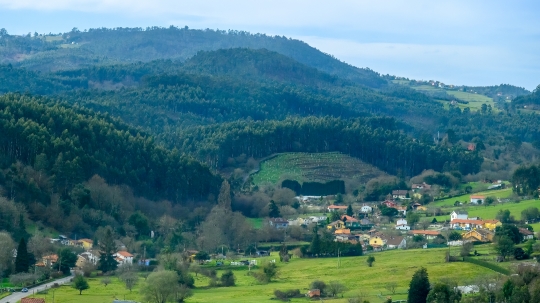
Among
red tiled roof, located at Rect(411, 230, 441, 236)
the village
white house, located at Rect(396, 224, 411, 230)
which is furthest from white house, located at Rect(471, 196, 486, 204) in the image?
red tiled roof, located at Rect(411, 230, 441, 236)

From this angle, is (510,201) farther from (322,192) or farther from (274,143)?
(274,143)

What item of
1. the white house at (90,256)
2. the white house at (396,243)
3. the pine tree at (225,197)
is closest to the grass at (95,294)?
the white house at (90,256)

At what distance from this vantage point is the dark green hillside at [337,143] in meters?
103

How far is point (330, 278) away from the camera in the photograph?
5219 cm

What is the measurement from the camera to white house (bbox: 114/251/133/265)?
5670 cm

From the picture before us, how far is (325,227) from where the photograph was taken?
7344cm

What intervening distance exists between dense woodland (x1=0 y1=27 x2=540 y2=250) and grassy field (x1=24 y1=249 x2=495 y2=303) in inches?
391

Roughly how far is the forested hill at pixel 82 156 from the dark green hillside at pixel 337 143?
51.0 ft

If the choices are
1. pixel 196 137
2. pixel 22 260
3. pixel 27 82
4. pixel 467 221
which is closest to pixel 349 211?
pixel 467 221

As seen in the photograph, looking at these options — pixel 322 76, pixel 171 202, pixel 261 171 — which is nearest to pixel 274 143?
pixel 261 171

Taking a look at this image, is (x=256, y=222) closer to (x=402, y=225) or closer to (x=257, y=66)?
(x=402, y=225)

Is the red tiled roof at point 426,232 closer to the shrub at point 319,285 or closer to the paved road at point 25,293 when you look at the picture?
the shrub at point 319,285

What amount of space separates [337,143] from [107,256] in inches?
2241

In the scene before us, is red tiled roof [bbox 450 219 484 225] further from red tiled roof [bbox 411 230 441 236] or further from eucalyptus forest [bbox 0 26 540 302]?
eucalyptus forest [bbox 0 26 540 302]
